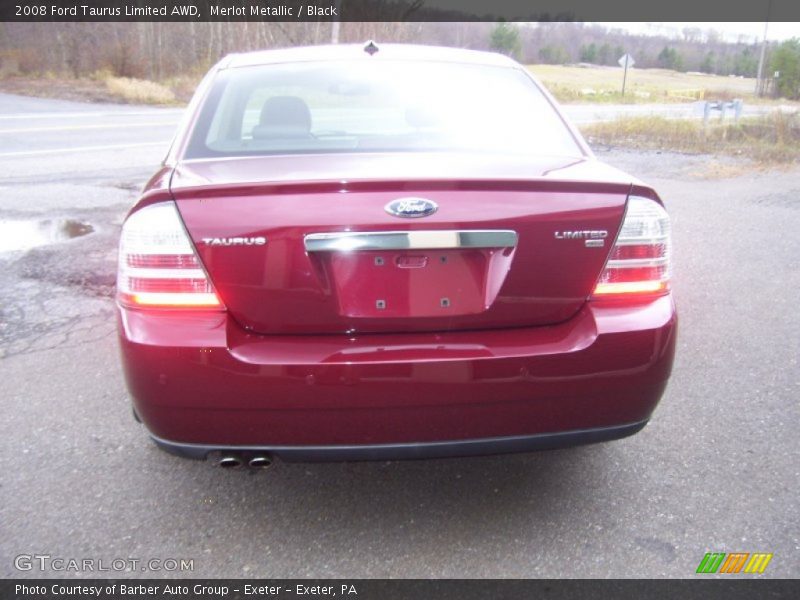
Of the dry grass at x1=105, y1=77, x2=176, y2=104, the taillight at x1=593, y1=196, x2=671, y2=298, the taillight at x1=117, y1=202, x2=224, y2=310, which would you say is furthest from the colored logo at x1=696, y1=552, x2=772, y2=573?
the dry grass at x1=105, y1=77, x2=176, y2=104

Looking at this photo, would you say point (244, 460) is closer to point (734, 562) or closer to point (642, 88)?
point (734, 562)

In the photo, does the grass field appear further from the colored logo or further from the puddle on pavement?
the colored logo

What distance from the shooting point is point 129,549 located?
2322mm

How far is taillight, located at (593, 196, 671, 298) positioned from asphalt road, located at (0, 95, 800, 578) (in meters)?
0.87

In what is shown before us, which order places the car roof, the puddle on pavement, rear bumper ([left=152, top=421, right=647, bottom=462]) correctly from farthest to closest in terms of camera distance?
the puddle on pavement → the car roof → rear bumper ([left=152, top=421, right=647, bottom=462])

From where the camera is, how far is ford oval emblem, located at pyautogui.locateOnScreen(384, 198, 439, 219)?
79.4 inches

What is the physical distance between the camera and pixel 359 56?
126 inches

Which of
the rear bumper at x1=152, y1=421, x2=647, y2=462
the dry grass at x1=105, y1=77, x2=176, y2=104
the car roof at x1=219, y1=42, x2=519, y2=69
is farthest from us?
the dry grass at x1=105, y1=77, x2=176, y2=104

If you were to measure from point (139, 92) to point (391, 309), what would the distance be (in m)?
25.0

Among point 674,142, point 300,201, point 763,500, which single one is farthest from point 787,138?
point 300,201

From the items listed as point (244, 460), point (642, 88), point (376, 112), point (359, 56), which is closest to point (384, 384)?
point (244, 460)

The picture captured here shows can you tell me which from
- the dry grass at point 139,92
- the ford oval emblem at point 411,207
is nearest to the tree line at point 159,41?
the dry grass at point 139,92

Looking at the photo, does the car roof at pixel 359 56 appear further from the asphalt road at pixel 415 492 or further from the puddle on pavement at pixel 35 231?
the puddle on pavement at pixel 35 231

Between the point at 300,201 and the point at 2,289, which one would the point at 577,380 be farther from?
the point at 2,289
